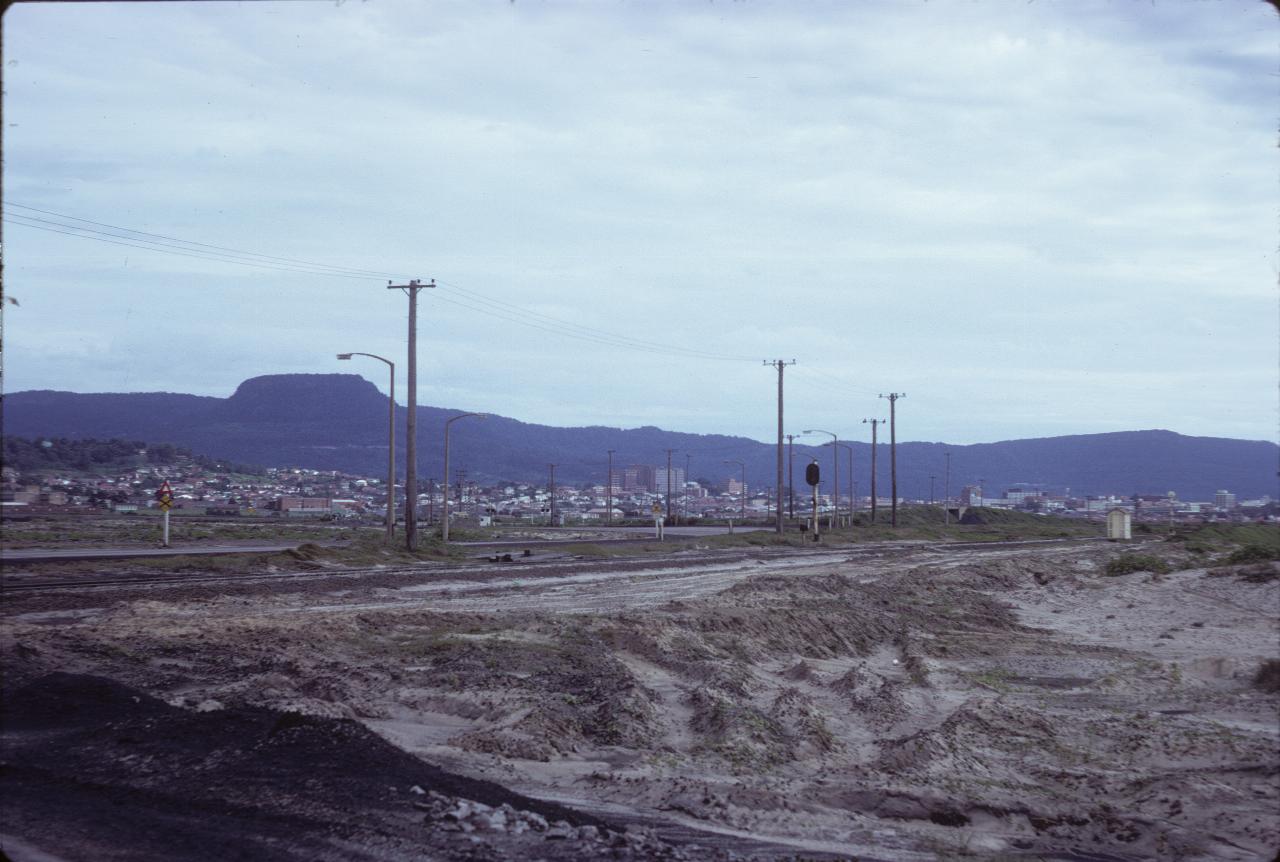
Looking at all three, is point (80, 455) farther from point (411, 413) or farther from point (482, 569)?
point (482, 569)

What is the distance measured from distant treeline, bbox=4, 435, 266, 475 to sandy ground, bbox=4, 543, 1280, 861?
467 cm

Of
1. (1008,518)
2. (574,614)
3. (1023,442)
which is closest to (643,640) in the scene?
(574,614)

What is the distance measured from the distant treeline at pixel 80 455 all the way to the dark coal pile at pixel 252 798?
6953 millimetres

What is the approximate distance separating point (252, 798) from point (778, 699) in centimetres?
659

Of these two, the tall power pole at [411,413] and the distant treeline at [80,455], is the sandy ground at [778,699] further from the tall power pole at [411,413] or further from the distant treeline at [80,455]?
the tall power pole at [411,413]

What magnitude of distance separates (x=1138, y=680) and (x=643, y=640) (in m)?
7.04

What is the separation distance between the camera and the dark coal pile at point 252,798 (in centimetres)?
668

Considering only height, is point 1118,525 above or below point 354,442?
below

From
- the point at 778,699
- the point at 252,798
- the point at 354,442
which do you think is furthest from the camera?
the point at 354,442

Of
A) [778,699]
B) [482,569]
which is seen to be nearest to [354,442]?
[482,569]

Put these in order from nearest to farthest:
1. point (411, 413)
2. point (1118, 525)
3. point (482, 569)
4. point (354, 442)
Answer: point (482, 569) → point (411, 413) → point (1118, 525) → point (354, 442)

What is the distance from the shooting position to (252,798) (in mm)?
7562

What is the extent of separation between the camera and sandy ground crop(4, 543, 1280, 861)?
845 cm

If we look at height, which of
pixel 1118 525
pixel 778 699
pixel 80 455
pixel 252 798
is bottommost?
pixel 1118 525
